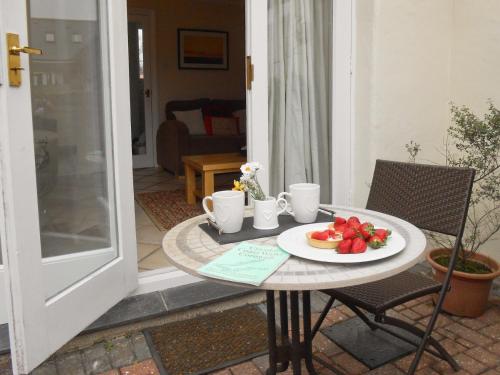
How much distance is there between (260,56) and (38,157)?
1.33 m

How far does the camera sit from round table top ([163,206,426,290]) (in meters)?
1.07

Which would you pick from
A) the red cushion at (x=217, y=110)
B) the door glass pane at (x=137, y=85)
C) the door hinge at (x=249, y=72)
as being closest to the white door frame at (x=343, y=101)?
the door hinge at (x=249, y=72)

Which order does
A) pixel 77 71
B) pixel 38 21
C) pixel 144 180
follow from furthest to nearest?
pixel 144 180 → pixel 77 71 → pixel 38 21

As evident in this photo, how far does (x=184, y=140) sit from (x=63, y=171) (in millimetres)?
3982

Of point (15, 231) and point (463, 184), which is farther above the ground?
point (463, 184)

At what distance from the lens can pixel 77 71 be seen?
7.02ft

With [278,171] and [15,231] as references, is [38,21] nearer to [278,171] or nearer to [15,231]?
[15,231]

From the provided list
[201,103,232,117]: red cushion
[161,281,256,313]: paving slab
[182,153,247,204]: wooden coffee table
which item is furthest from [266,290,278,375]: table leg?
[201,103,232,117]: red cushion

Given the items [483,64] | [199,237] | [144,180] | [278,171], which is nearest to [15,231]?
[199,237]

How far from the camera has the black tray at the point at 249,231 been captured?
1.37 meters

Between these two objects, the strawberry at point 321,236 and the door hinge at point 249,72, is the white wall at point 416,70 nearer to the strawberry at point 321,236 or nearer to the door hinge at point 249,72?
the door hinge at point 249,72

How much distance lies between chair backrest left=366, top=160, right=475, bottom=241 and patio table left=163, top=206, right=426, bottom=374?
239 mm

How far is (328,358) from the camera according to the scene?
200cm

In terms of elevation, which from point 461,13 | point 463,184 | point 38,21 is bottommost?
point 463,184
